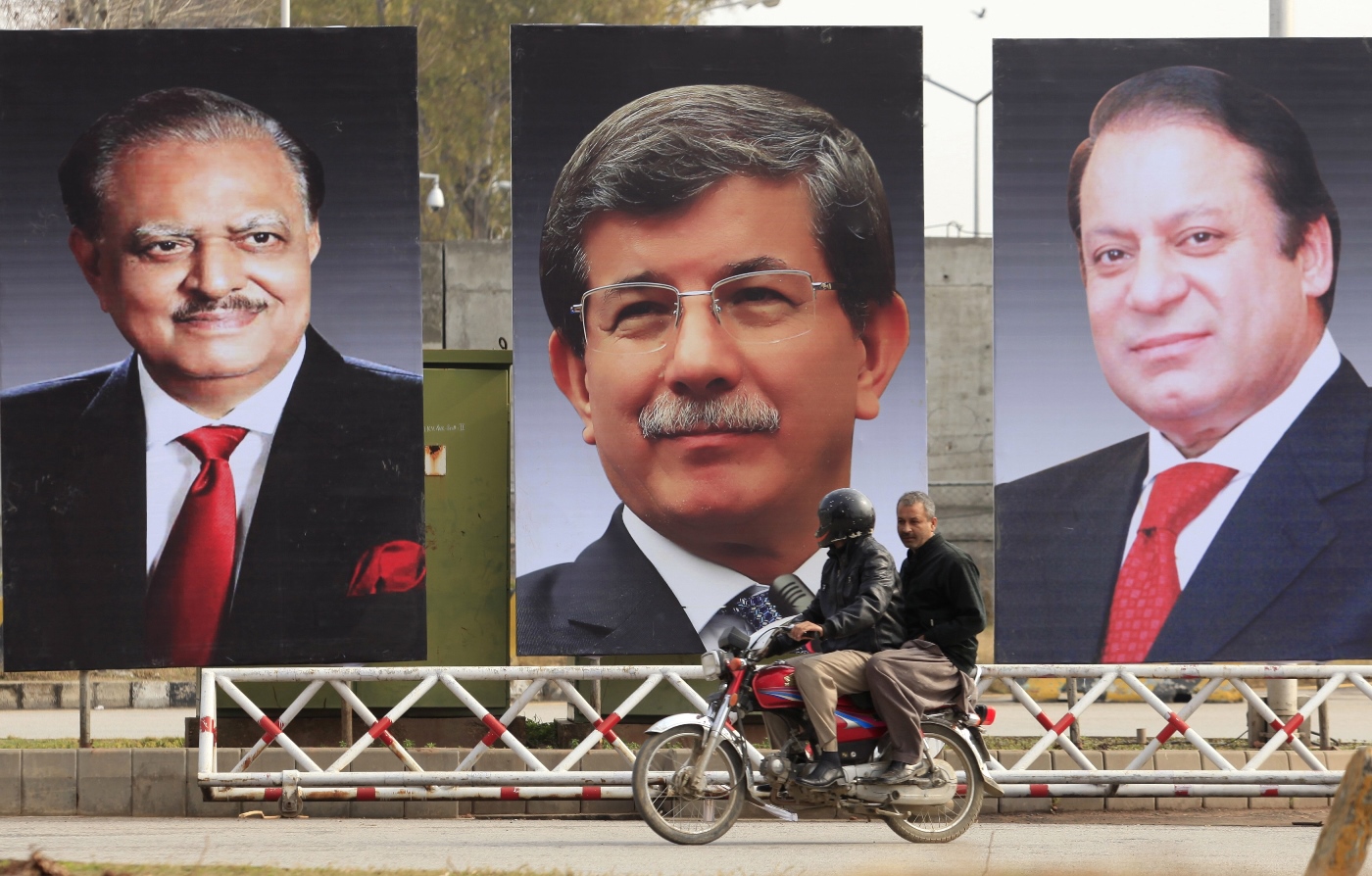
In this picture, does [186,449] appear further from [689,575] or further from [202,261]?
[689,575]

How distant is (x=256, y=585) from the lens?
10.9 m

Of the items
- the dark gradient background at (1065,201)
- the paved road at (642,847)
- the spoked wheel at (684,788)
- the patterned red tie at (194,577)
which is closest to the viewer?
the paved road at (642,847)

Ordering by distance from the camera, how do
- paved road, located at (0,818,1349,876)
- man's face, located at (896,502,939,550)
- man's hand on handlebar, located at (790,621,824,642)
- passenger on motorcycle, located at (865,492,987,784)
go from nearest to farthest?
paved road, located at (0,818,1349,876) → man's hand on handlebar, located at (790,621,824,642) → passenger on motorcycle, located at (865,492,987,784) → man's face, located at (896,502,939,550)

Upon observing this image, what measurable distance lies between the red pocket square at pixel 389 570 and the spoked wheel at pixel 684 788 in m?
3.33

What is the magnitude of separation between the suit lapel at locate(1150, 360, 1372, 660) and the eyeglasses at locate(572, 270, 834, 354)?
3.10 metres

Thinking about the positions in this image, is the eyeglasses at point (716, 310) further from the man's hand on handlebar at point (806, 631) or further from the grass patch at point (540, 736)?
the man's hand on handlebar at point (806, 631)

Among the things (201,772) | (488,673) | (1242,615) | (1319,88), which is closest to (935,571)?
(488,673)

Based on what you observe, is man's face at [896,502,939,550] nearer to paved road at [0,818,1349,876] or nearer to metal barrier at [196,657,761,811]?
paved road at [0,818,1349,876]

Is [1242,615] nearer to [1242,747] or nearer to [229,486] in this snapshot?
[1242,747]

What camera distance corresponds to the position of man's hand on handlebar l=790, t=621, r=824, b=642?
776 centimetres

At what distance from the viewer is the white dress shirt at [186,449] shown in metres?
10.9

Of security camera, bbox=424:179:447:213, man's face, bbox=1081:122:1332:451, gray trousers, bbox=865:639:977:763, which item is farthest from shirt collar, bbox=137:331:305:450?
security camera, bbox=424:179:447:213

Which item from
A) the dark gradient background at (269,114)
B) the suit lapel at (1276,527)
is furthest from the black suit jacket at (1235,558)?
the dark gradient background at (269,114)

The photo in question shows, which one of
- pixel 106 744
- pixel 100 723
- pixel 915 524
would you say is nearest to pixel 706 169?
pixel 915 524
